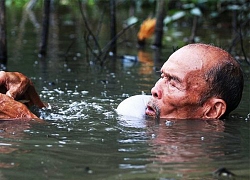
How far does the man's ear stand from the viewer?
5941mm

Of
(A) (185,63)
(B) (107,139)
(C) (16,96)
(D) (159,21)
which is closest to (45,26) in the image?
(D) (159,21)

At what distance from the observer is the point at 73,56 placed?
11.2 m

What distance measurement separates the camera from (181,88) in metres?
5.94

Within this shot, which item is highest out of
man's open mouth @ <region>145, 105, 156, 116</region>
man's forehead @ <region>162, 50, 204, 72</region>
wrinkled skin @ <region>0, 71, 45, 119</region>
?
man's forehead @ <region>162, 50, 204, 72</region>

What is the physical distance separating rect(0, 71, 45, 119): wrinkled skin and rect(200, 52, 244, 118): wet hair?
157cm

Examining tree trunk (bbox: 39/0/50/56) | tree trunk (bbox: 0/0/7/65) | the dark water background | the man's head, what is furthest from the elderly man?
tree trunk (bbox: 39/0/50/56)

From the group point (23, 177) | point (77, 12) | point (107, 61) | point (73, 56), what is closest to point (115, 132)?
point (23, 177)

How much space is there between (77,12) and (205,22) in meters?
4.56

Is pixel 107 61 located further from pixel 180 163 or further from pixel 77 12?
pixel 77 12

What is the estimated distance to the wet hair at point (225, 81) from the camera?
5.89m

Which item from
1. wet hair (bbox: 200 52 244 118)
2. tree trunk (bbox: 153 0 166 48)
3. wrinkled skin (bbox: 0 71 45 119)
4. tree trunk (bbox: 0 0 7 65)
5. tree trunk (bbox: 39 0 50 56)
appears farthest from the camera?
tree trunk (bbox: 153 0 166 48)

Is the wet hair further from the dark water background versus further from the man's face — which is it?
the dark water background

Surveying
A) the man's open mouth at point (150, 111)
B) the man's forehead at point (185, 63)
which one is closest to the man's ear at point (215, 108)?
the man's forehead at point (185, 63)

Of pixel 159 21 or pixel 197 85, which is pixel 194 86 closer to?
pixel 197 85
